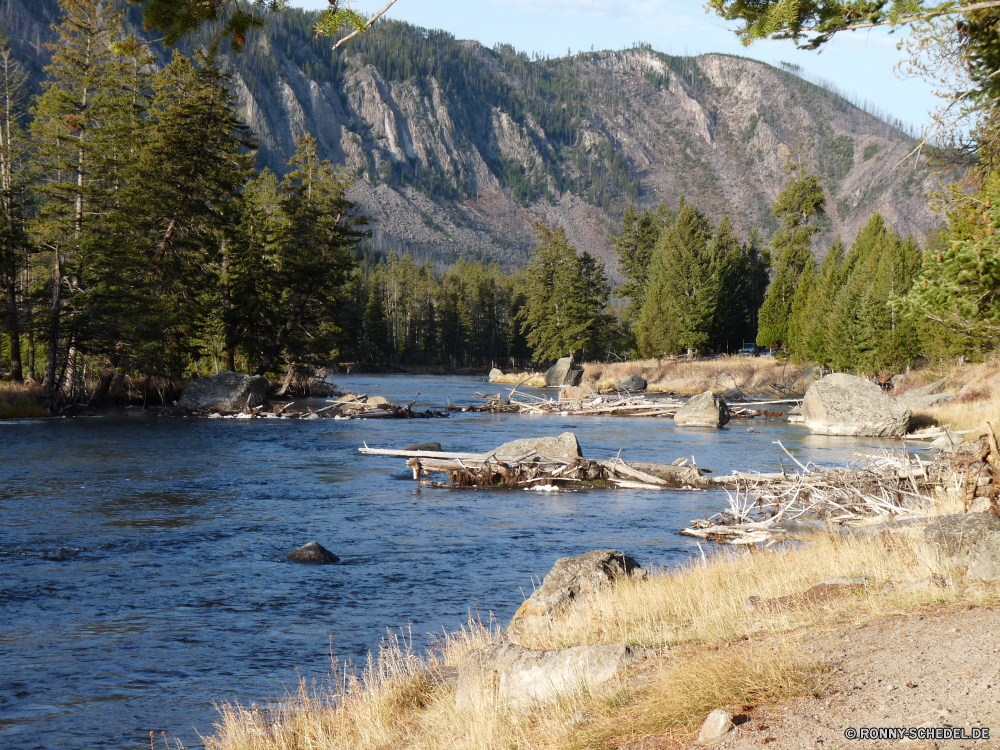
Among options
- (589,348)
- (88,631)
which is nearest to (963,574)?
(88,631)

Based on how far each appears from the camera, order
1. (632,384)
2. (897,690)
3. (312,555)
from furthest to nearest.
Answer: (632,384), (312,555), (897,690)

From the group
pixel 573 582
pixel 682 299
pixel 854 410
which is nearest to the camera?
pixel 573 582

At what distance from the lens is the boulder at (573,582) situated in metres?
8.95

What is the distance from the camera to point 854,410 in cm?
3142

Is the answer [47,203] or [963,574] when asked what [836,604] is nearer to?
[963,574]

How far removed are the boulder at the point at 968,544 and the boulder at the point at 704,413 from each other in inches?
1048

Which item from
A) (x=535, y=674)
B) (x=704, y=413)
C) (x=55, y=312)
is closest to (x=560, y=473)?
(x=535, y=674)

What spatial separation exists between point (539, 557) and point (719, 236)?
75.1m

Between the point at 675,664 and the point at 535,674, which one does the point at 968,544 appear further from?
the point at 535,674

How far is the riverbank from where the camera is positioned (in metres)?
5.08

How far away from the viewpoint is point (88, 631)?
9680 millimetres

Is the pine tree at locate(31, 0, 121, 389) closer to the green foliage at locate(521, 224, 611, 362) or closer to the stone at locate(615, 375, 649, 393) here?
the stone at locate(615, 375, 649, 393)

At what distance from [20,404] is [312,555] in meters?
25.3

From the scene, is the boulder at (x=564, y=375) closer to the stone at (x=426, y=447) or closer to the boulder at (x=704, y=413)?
the boulder at (x=704, y=413)
